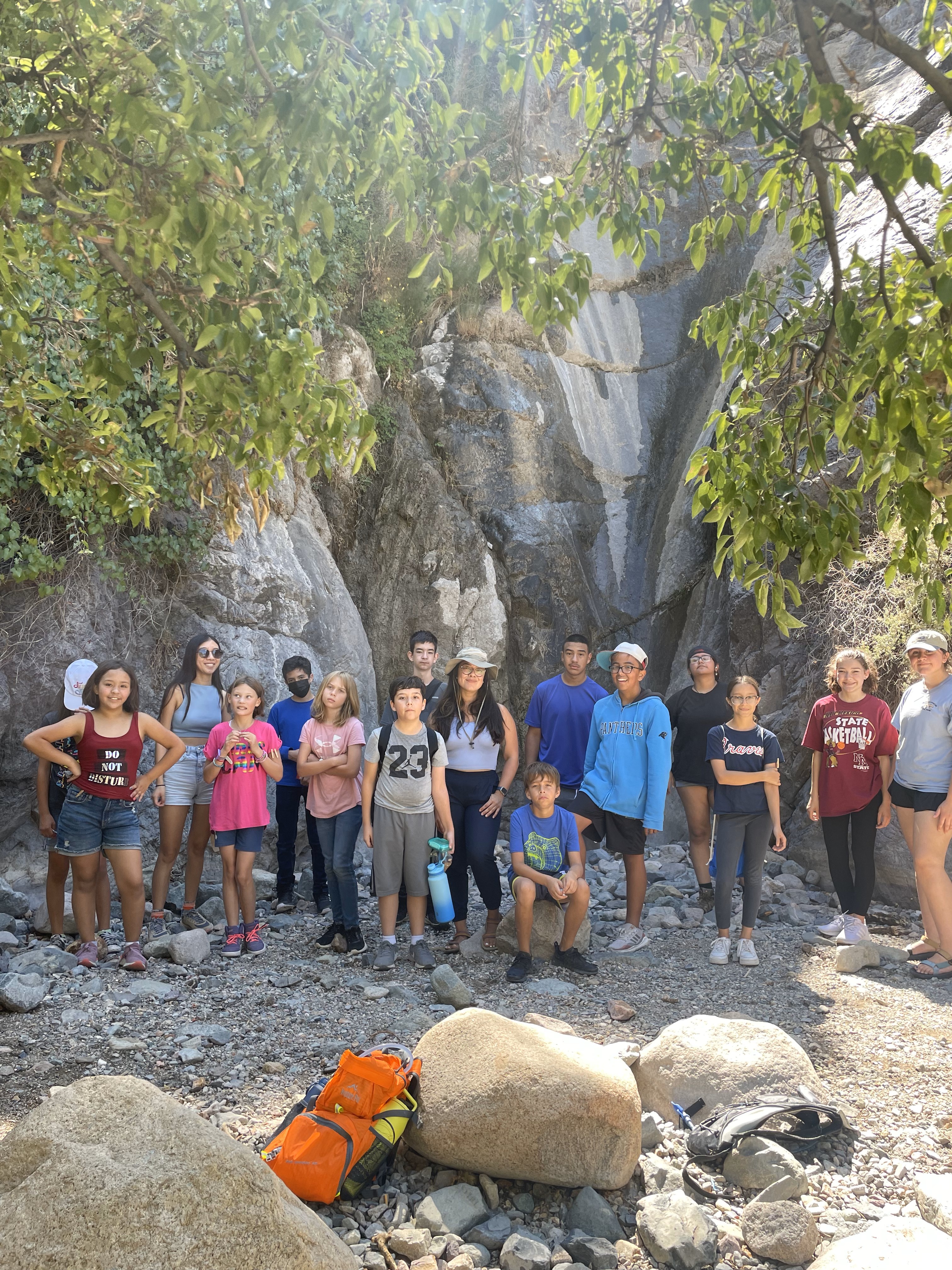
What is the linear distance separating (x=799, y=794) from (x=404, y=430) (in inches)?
279

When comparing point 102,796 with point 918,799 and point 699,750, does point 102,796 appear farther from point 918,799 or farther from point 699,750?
point 918,799

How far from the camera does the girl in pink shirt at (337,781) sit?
6.70 meters

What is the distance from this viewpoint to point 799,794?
9562 millimetres

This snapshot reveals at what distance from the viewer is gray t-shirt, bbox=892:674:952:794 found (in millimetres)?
6473

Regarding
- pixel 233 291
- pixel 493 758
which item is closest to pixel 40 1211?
pixel 233 291

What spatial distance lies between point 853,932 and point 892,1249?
4.11m

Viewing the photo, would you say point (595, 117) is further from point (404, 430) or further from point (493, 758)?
point (404, 430)

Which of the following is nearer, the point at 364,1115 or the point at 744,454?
the point at 744,454

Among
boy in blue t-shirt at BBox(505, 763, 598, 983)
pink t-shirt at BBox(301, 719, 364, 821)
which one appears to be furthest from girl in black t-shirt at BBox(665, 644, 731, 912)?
pink t-shirt at BBox(301, 719, 364, 821)

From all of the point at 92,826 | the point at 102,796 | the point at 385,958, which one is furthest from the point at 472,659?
the point at 92,826

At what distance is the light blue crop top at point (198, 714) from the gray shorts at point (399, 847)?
1.59 meters

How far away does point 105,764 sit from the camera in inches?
241

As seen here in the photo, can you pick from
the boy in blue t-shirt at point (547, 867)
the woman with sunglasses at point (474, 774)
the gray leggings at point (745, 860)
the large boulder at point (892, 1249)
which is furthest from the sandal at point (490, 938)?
the large boulder at point (892, 1249)

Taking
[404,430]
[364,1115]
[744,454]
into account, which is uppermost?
[404,430]
